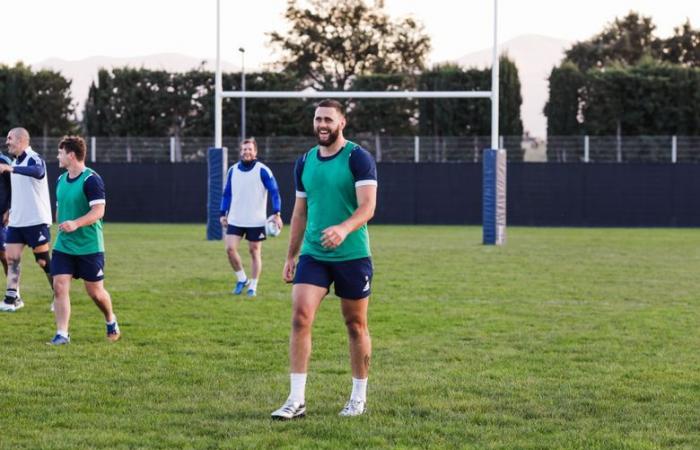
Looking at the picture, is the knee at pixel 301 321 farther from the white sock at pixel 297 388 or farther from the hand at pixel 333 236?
the hand at pixel 333 236

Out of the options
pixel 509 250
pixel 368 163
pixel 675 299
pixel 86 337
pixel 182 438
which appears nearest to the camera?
pixel 182 438

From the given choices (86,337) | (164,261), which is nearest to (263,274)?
(164,261)

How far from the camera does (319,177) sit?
22.7ft

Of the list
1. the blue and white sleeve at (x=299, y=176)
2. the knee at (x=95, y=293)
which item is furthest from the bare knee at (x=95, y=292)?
the blue and white sleeve at (x=299, y=176)

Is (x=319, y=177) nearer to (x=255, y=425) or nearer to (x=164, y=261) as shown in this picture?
(x=255, y=425)

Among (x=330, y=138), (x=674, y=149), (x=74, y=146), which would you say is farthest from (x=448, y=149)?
(x=330, y=138)

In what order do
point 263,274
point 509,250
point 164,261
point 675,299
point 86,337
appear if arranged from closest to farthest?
point 86,337
point 675,299
point 263,274
point 164,261
point 509,250

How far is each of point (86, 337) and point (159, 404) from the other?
10.2ft

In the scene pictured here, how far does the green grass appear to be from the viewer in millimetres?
6504

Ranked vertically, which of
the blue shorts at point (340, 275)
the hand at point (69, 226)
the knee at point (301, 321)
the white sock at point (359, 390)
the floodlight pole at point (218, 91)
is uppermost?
the floodlight pole at point (218, 91)

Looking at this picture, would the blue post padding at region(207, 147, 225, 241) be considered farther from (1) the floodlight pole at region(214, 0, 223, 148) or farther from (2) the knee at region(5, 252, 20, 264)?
(2) the knee at region(5, 252, 20, 264)

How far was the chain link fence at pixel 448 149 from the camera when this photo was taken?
37438 mm

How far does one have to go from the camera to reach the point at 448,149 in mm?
38250

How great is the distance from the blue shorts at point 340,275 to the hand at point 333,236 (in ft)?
1.23
